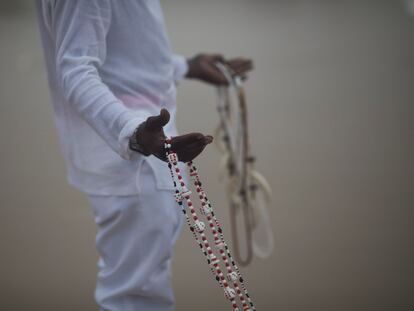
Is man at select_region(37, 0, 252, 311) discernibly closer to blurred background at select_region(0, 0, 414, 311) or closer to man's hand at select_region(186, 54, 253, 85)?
man's hand at select_region(186, 54, 253, 85)

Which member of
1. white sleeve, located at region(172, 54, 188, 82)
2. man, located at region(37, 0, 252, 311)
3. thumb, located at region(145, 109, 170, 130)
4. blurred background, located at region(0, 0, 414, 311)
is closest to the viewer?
thumb, located at region(145, 109, 170, 130)

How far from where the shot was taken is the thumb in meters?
1.09

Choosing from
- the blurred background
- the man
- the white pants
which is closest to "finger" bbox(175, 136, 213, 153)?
the man

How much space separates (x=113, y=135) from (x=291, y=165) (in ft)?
7.37

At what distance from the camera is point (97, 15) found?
121 centimetres

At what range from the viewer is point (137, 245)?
1.33m

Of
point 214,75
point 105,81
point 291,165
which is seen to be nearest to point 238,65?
point 214,75

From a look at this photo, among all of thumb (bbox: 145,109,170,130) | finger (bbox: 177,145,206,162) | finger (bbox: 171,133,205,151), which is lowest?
finger (bbox: 177,145,206,162)

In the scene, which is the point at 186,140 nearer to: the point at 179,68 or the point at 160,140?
the point at 160,140

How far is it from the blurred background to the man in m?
0.71

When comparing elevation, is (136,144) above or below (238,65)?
below

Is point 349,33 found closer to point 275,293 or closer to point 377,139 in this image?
point 377,139

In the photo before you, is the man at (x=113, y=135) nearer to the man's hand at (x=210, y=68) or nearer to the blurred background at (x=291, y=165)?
the man's hand at (x=210, y=68)

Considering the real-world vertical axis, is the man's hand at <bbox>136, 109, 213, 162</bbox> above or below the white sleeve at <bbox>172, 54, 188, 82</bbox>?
below
